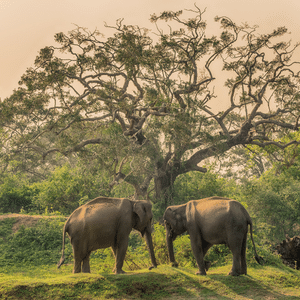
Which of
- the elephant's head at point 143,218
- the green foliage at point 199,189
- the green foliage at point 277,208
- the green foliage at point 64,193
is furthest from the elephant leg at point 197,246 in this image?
the green foliage at point 199,189

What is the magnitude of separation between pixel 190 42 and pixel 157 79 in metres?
2.36

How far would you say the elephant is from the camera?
292 inches

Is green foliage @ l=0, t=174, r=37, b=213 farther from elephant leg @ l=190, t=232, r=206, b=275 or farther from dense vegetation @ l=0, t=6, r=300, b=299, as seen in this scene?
elephant leg @ l=190, t=232, r=206, b=275

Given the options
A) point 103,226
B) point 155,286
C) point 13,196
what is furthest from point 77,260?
point 13,196

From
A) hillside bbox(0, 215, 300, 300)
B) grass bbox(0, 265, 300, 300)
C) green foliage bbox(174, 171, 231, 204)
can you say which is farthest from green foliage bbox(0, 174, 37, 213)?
grass bbox(0, 265, 300, 300)

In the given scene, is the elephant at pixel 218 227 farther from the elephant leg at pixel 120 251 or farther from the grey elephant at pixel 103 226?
the elephant leg at pixel 120 251

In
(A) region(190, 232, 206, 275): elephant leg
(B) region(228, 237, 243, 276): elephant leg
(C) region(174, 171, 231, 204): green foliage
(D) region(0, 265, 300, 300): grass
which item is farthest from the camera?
(C) region(174, 171, 231, 204): green foliage

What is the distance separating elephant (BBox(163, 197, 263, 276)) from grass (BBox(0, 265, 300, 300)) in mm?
366

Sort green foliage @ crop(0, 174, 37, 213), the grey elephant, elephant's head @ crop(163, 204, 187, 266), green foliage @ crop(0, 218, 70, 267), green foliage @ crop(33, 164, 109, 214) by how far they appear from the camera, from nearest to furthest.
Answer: the grey elephant
elephant's head @ crop(163, 204, 187, 266)
green foliage @ crop(0, 218, 70, 267)
green foliage @ crop(33, 164, 109, 214)
green foliage @ crop(0, 174, 37, 213)

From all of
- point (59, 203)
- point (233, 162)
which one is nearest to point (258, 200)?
point (59, 203)

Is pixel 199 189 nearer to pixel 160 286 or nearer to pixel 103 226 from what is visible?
pixel 103 226

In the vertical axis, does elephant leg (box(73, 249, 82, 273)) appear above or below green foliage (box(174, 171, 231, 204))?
below

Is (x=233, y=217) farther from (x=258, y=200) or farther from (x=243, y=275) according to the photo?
(x=258, y=200)

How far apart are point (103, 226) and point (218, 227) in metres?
2.37
